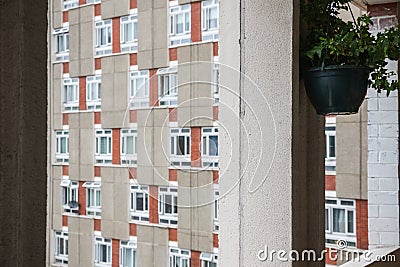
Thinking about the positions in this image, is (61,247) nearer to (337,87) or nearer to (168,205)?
(168,205)

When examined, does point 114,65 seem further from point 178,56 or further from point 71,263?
point 71,263

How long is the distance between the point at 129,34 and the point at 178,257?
61 cm

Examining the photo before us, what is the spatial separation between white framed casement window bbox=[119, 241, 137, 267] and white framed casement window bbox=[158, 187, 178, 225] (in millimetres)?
132

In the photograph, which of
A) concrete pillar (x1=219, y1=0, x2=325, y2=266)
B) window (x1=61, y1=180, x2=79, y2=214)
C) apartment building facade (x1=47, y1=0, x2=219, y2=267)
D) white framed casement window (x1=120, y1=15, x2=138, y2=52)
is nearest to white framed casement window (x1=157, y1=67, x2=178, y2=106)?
apartment building facade (x1=47, y1=0, x2=219, y2=267)

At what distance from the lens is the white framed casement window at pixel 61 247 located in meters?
1.52

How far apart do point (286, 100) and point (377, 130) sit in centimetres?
146

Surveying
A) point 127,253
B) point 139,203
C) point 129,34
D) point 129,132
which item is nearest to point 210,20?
point 129,34

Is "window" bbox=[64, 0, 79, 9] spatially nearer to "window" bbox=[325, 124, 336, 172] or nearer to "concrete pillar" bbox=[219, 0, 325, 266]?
"concrete pillar" bbox=[219, 0, 325, 266]

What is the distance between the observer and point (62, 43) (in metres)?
1.56

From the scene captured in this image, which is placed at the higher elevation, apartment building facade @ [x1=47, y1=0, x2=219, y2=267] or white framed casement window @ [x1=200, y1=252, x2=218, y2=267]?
apartment building facade @ [x1=47, y1=0, x2=219, y2=267]

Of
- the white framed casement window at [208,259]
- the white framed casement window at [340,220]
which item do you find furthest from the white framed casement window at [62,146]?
the white framed casement window at [340,220]

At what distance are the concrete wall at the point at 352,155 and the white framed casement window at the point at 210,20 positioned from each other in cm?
147

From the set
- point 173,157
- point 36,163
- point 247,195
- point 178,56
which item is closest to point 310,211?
point 247,195

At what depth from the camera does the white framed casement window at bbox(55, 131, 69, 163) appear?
152cm
